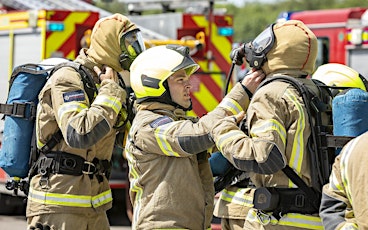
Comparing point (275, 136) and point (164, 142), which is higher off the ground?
point (275, 136)

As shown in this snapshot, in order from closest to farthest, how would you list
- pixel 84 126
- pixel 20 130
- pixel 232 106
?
1. pixel 232 106
2. pixel 84 126
3. pixel 20 130

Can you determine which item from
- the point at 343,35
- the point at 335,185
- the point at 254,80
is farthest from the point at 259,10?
the point at 335,185

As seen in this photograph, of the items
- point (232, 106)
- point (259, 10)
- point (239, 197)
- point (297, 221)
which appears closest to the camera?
point (297, 221)

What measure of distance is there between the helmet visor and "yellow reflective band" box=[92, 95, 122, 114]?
851 mm

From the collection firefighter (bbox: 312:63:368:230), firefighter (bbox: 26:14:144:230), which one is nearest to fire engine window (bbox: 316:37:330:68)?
firefighter (bbox: 26:14:144:230)

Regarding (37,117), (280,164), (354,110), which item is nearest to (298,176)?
(280,164)

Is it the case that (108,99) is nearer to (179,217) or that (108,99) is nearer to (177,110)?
(177,110)

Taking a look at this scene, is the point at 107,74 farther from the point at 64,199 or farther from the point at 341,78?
the point at 341,78

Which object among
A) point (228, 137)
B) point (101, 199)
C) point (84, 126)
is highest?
point (228, 137)

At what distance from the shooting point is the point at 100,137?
4.73m

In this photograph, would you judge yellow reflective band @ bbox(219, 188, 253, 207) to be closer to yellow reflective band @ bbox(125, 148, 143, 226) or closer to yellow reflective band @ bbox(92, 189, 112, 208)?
yellow reflective band @ bbox(125, 148, 143, 226)

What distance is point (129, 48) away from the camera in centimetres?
513

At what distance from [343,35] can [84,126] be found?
6637mm

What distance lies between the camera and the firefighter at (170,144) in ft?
14.1
